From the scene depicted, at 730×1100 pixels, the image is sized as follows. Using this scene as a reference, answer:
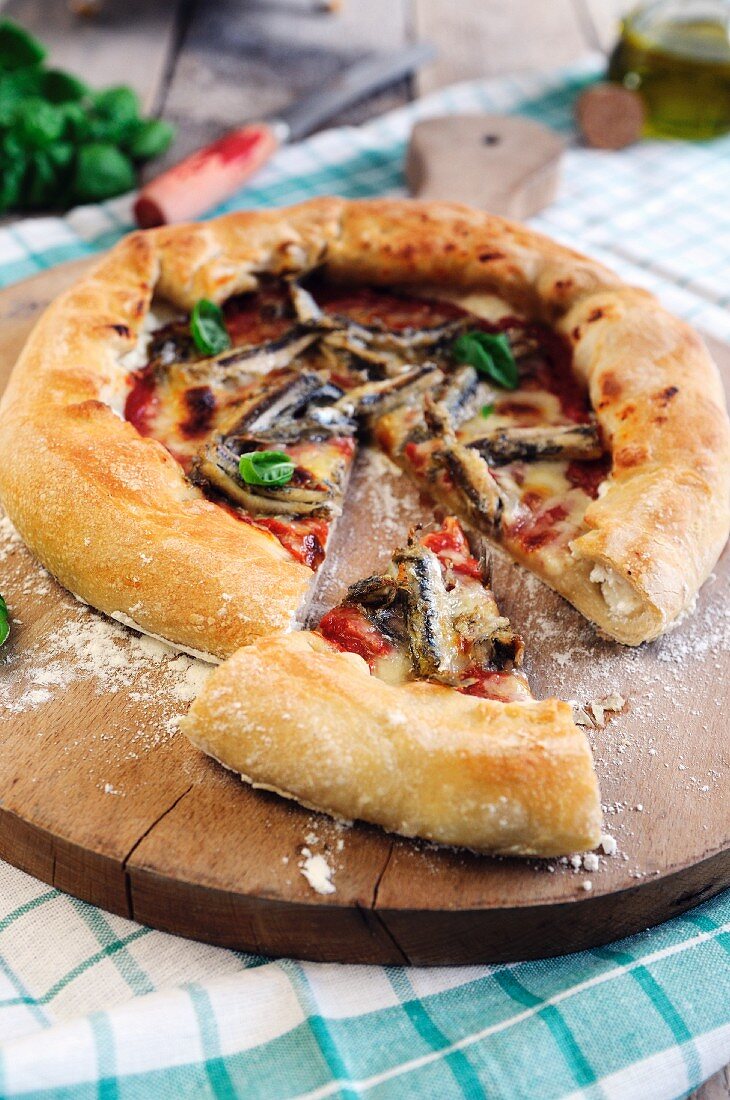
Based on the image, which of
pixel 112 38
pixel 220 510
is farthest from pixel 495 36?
pixel 220 510

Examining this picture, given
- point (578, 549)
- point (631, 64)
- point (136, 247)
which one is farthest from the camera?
point (631, 64)

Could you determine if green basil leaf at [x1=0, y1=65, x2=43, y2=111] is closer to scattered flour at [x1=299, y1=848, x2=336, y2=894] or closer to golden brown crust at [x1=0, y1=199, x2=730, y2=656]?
golden brown crust at [x1=0, y1=199, x2=730, y2=656]

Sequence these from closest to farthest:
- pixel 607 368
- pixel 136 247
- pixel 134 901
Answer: pixel 134 901
pixel 607 368
pixel 136 247

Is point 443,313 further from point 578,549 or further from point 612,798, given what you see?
point 612,798

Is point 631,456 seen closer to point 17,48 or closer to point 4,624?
point 4,624

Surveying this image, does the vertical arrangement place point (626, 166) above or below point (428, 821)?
below

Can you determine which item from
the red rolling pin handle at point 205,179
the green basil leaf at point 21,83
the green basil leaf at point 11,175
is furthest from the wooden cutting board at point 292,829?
the green basil leaf at point 21,83

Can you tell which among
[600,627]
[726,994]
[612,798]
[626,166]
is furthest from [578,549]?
[626,166]
